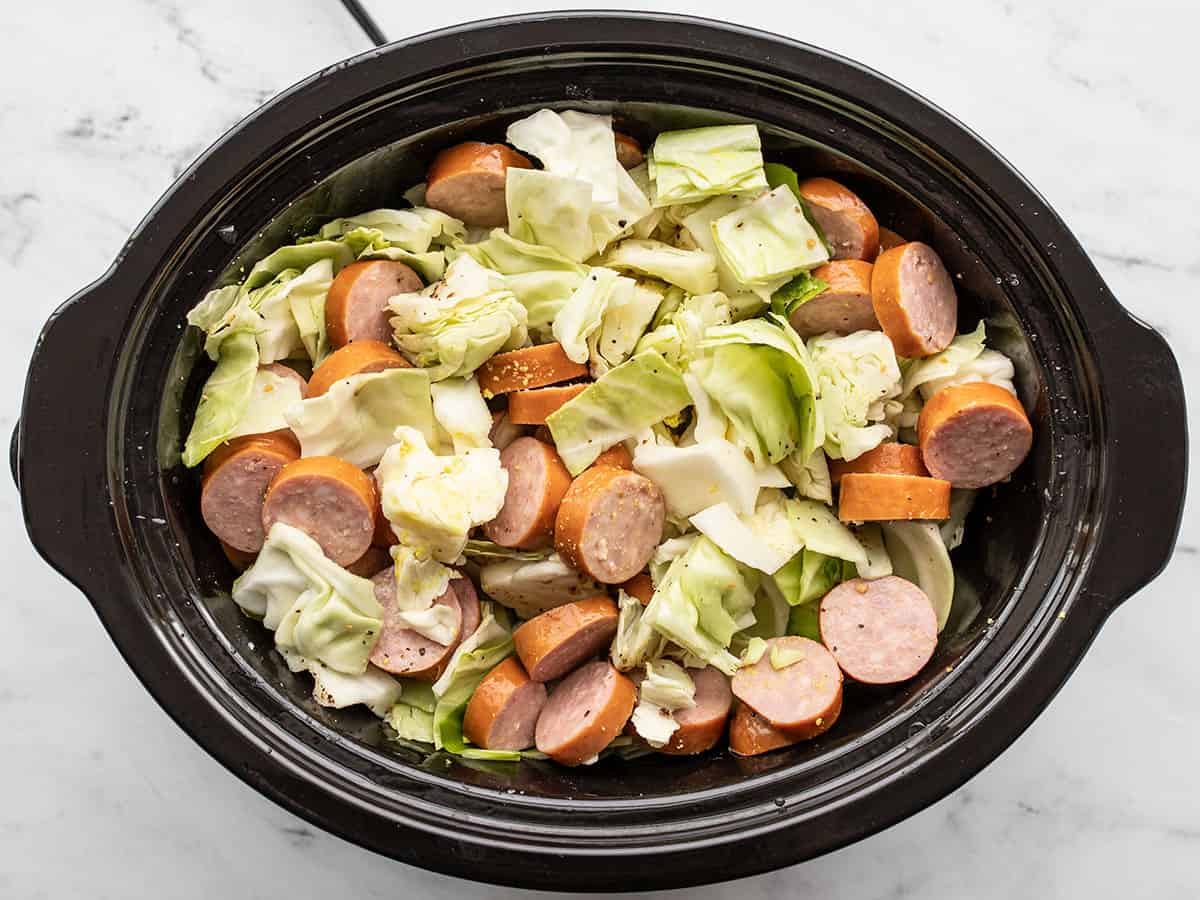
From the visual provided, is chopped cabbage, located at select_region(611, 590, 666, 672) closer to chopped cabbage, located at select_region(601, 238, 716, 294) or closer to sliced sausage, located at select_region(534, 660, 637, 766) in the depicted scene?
sliced sausage, located at select_region(534, 660, 637, 766)

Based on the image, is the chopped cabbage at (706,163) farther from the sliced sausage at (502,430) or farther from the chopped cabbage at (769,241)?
the sliced sausage at (502,430)

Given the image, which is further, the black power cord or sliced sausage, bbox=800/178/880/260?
the black power cord

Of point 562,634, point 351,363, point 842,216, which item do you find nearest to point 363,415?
point 351,363

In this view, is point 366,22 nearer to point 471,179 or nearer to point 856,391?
point 471,179

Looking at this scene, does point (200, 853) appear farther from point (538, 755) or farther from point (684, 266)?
point (684, 266)

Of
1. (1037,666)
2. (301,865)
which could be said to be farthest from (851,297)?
(301,865)

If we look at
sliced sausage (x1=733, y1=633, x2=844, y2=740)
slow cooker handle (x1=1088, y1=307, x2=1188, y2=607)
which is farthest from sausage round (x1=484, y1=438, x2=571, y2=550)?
slow cooker handle (x1=1088, y1=307, x2=1188, y2=607)
